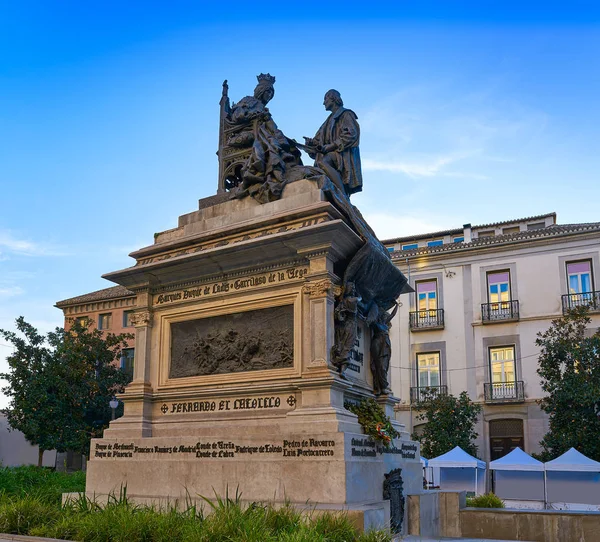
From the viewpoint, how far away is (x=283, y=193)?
13555 mm

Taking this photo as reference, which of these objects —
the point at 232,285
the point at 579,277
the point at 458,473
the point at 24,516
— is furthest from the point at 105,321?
the point at 24,516

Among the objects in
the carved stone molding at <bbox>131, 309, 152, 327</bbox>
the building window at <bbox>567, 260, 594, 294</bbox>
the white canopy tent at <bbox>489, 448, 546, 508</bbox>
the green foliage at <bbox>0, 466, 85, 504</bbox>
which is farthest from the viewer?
the building window at <bbox>567, 260, 594, 294</bbox>

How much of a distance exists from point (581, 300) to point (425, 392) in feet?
30.1

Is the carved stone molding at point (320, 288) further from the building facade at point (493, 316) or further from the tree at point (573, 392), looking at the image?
the building facade at point (493, 316)

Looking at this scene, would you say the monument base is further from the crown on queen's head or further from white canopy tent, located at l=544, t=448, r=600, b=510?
white canopy tent, located at l=544, t=448, r=600, b=510

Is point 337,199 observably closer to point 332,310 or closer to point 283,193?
point 283,193

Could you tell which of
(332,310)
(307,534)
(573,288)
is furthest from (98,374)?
(307,534)

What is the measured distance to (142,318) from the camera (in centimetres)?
1433

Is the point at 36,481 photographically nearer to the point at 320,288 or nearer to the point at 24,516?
the point at 24,516

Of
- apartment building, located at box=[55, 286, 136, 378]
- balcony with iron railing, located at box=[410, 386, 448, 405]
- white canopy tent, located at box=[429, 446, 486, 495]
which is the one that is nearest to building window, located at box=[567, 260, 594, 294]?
balcony with iron railing, located at box=[410, 386, 448, 405]

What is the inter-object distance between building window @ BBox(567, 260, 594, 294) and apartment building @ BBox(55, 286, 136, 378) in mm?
30207

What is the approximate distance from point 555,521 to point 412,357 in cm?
2804

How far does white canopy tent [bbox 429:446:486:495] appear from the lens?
1120 inches

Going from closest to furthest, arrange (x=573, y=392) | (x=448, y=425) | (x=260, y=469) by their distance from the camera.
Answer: (x=260, y=469) → (x=573, y=392) → (x=448, y=425)
